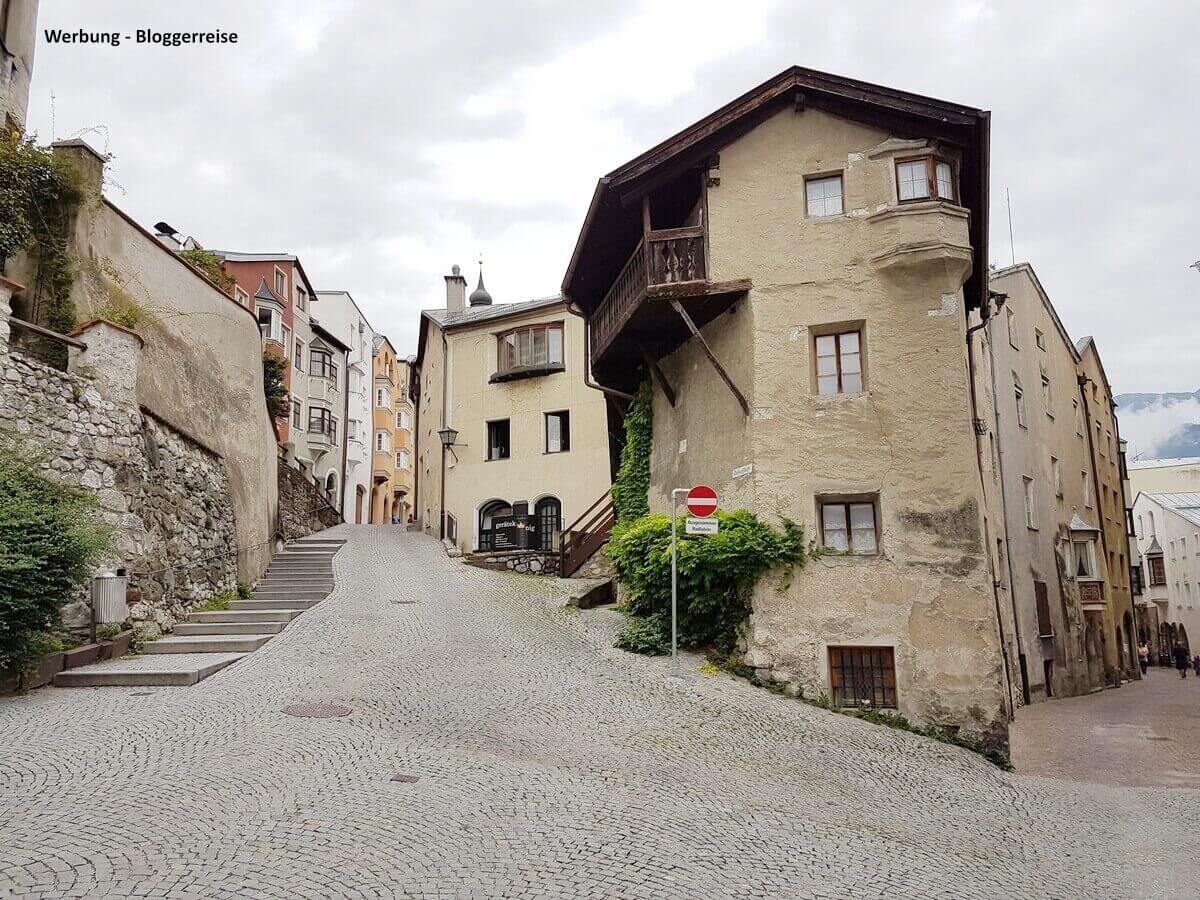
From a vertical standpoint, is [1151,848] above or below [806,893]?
below

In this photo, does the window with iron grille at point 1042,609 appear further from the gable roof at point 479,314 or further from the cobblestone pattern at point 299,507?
the cobblestone pattern at point 299,507

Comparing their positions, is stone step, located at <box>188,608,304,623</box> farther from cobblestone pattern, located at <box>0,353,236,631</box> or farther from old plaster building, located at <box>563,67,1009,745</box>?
old plaster building, located at <box>563,67,1009,745</box>

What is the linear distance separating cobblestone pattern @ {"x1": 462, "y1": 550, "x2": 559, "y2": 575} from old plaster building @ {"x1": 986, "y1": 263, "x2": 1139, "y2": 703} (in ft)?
36.9

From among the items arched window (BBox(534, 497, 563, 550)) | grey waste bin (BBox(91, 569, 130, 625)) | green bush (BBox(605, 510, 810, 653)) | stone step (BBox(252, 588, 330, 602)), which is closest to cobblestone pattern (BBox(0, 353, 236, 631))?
grey waste bin (BBox(91, 569, 130, 625))

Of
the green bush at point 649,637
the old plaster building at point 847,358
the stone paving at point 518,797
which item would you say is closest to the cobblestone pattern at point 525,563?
the old plaster building at point 847,358

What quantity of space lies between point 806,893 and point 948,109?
12640mm

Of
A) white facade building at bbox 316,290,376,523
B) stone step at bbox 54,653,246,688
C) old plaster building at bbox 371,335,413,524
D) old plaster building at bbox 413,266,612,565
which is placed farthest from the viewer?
old plaster building at bbox 371,335,413,524

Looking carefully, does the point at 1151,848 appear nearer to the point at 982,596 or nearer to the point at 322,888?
the point at 982,596

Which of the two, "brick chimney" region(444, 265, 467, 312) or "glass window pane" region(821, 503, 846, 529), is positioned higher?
"brick chimney" region(444, 265, 467, 312)

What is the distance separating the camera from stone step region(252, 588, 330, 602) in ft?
59.1

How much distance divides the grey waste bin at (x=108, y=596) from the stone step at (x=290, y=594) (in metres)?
5.26

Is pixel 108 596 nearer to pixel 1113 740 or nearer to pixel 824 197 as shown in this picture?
pixel 824 197

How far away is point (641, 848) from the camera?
6719mm

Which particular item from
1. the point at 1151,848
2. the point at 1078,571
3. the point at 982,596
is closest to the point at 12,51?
the point at 982,596
